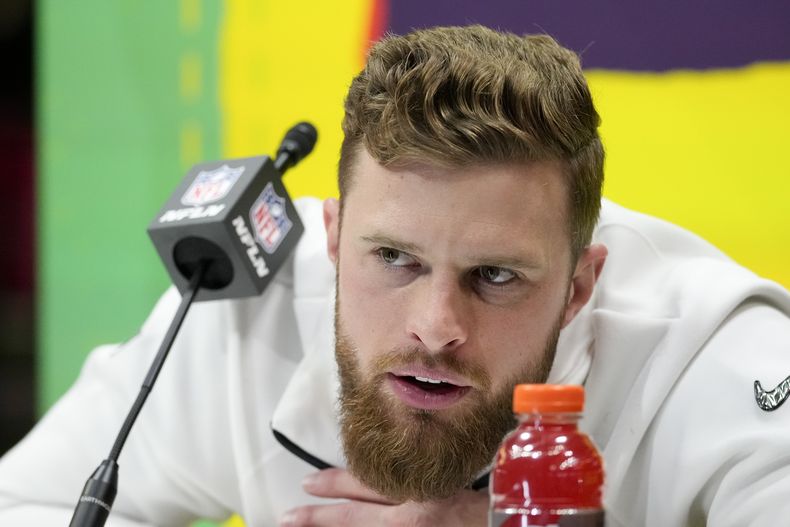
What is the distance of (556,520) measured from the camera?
79 centimetres

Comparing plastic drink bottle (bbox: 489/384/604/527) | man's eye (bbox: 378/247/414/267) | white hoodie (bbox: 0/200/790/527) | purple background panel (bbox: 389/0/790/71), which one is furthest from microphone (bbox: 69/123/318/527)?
purple background panel (bbox: 389/0/790/71)

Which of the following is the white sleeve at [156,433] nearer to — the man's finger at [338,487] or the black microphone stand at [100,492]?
the man's finger at [338,487]

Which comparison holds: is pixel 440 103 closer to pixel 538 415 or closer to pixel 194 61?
pixel 538 415

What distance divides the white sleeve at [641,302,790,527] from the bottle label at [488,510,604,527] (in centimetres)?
34

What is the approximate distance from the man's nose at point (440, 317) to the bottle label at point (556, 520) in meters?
0.30

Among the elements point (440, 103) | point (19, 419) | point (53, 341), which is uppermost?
point (440, 103)

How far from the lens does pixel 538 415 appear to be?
84 centimetres

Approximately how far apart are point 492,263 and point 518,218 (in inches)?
2.3

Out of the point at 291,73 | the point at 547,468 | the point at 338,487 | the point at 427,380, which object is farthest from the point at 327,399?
the point at 291,73

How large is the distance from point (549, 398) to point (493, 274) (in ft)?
1.24

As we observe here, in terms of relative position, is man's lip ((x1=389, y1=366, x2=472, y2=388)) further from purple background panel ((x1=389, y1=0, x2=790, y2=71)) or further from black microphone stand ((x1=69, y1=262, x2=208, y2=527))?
purple background panel ((x1=389, y1=0, x2=790, y2=71))

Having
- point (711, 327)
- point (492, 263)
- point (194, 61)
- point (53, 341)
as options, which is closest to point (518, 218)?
point (492, 263)

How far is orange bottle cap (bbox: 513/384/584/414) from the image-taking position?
0.80 metres

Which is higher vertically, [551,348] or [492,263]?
[492,263]
